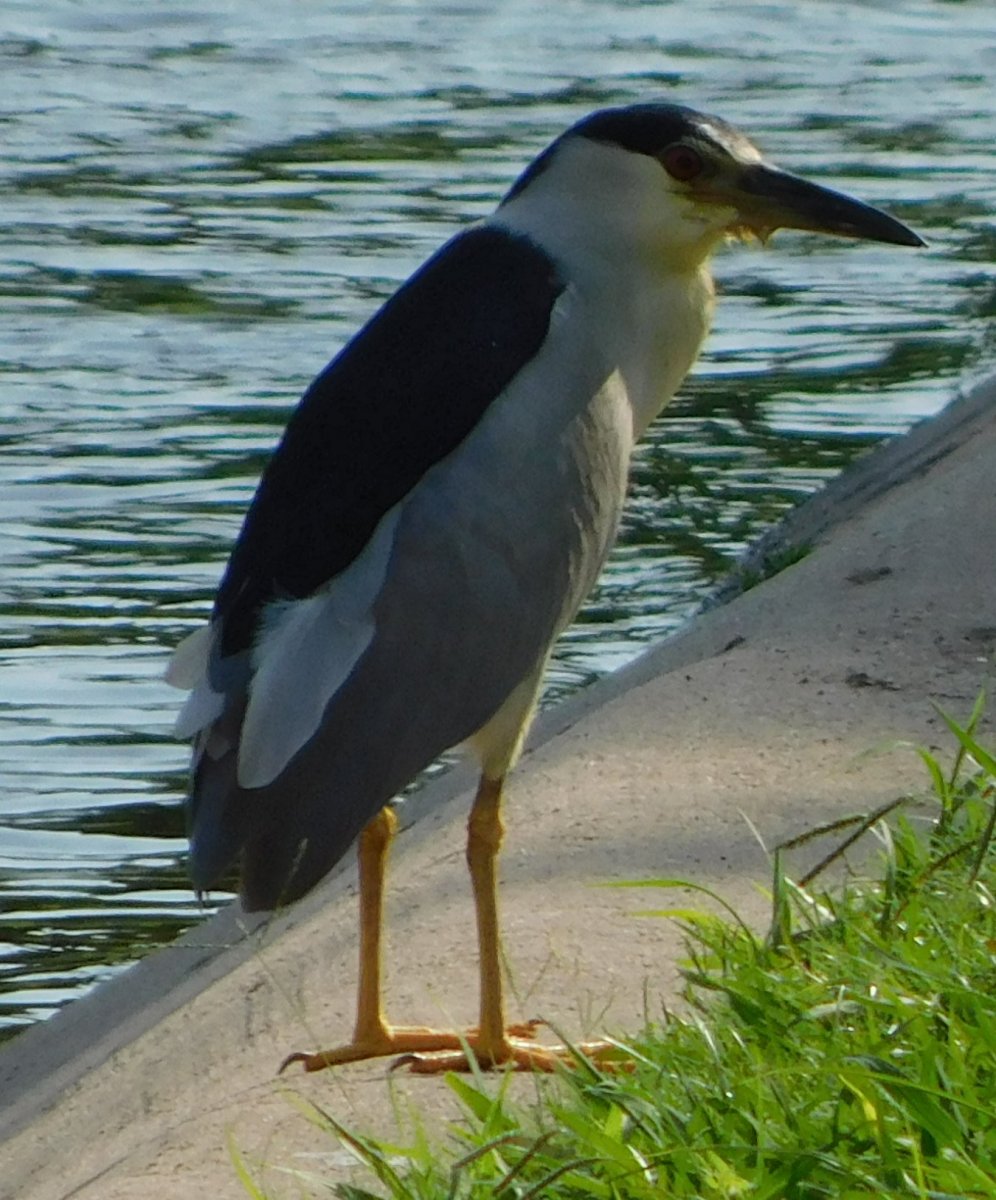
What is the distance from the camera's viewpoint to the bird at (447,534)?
404 centimetres

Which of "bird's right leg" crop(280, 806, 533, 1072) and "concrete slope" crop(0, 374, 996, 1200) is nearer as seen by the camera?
"concrete slope" crop(0, 374, 996, 1200)

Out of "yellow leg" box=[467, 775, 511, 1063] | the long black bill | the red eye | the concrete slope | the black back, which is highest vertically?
the red eye

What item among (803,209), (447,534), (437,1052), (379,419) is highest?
(803,209)

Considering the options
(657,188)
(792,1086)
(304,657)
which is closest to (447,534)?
(304,657)

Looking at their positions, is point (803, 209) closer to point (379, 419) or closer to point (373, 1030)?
point (379, 419)

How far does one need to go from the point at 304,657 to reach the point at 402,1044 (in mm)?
Answer: 602

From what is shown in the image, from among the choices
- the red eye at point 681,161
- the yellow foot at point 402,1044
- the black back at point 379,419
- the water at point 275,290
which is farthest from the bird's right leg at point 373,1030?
the water at point 275,290

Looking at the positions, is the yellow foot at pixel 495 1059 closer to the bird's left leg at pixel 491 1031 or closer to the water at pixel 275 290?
the bird's left leg at pixel 491 1031

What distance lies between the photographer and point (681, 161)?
452 centimetres

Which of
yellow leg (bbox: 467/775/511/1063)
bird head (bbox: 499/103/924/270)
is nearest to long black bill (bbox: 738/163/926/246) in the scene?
bird head (bbox: 499/103/924/270)

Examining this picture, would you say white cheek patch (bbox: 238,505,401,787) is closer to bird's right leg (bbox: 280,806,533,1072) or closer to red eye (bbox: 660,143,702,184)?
bird's right leg (bbox: 280,806,533,1072)

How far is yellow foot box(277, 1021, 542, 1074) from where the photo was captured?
4.05m

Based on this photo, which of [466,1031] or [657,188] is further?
[657,188]

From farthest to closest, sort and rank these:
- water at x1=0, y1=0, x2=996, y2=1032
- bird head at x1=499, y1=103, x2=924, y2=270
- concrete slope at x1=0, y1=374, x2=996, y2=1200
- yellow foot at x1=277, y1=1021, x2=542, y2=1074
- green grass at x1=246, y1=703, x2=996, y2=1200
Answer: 1. water at x1=0, y1=0, x2=996, y2=1032
2. bird head at x1=499, y1=103, x2=924, y2=270
3. yellow foot at x1=277, y1=1021, x2=542, y2=1074
4. concrete slope at x1=0, y1=374, x2=996, y2=1200
5. green grass at x1=246, y1=703, x2=996, y2=1200
